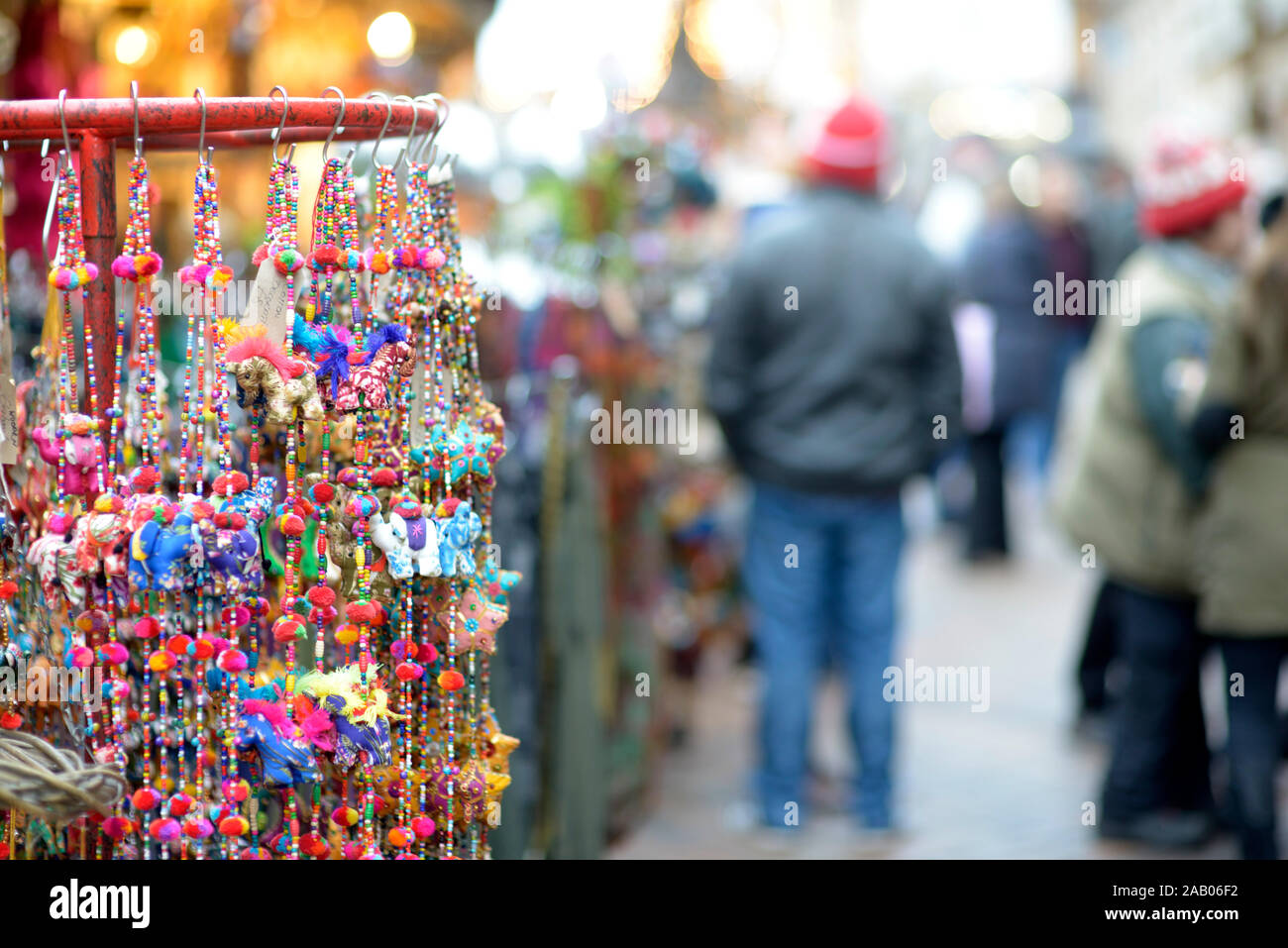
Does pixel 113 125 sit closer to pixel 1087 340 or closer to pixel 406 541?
pixel 406 541

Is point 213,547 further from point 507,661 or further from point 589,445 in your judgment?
point 589,445

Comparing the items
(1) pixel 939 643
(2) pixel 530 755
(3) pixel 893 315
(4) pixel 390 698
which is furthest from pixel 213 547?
(1) pixel 939 643

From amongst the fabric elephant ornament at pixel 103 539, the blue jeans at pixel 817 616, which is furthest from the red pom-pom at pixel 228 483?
the blue jeans at pixel 817 616

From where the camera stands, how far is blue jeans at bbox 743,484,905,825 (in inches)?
175

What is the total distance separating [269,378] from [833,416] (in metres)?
2.84

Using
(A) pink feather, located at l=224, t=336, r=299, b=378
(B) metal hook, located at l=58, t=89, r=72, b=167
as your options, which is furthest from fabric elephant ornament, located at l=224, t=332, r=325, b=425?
(B) metal hook, located at l=58, t=89, r=72, b=167

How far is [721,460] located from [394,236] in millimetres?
4191

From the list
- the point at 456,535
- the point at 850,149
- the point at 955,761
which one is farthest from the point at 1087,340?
the point at 456,535

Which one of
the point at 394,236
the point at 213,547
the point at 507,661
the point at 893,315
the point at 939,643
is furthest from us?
the point at 939,643

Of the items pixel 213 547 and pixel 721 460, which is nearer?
pixel 213 547

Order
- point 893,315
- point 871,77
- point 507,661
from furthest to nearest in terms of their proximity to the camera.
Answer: point 871,77
point 893,315
point 507,661

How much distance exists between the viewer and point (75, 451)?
1.87 meters

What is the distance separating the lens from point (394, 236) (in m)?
1.97

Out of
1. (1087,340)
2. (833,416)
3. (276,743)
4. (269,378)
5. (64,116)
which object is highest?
(1087,340)
